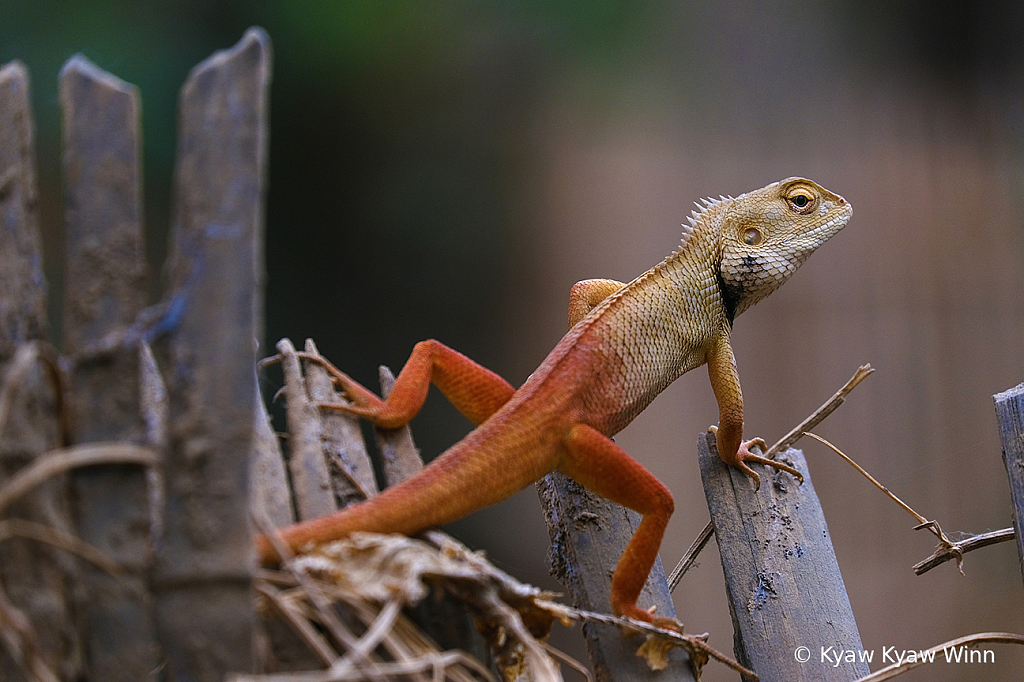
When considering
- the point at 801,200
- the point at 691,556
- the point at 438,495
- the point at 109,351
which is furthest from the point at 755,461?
the point at 109,351

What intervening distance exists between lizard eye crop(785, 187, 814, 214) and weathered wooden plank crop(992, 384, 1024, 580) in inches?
34.7

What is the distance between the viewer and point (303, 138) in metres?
3.75

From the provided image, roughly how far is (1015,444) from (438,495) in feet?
4.62

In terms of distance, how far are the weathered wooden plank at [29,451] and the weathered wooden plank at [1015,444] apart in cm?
196

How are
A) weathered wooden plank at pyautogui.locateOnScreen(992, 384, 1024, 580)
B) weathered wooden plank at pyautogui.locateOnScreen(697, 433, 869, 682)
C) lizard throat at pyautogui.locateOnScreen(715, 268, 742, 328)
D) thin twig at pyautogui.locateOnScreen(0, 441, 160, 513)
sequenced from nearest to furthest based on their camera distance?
1. thin twig at pyautogui.locateOnScreen(0, 441, 160, 513)
2. weathered wooden plank at pyautogui.locateOnScreen(992, 384, 1024, 580)
3. weathered wooden plank at pyautogui.locateOnScreen(697, 433, 869, 682)
4. lizard throat at pyautogui.locateOnScreen(715, 268, 742, 328)

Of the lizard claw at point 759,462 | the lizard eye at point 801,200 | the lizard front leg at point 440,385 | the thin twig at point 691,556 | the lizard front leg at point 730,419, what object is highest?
the lizard eye at point 801,200

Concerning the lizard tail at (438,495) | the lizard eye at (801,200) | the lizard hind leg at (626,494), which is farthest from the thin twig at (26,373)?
the lizard eye at (801,200)

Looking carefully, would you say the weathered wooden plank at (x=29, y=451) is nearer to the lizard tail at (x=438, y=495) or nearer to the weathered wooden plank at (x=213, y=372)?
the weathered wooden plank at (x=213, y=372)

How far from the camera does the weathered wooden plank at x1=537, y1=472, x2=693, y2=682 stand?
1754 millimetres

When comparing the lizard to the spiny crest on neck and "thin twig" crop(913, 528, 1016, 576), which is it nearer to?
the spiny crest on neck

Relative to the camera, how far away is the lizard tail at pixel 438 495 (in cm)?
128

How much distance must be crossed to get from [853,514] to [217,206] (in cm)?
415

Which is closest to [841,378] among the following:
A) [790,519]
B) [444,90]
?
[790,519]

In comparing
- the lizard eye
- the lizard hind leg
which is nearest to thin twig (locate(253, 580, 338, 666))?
the lizard hind leg
